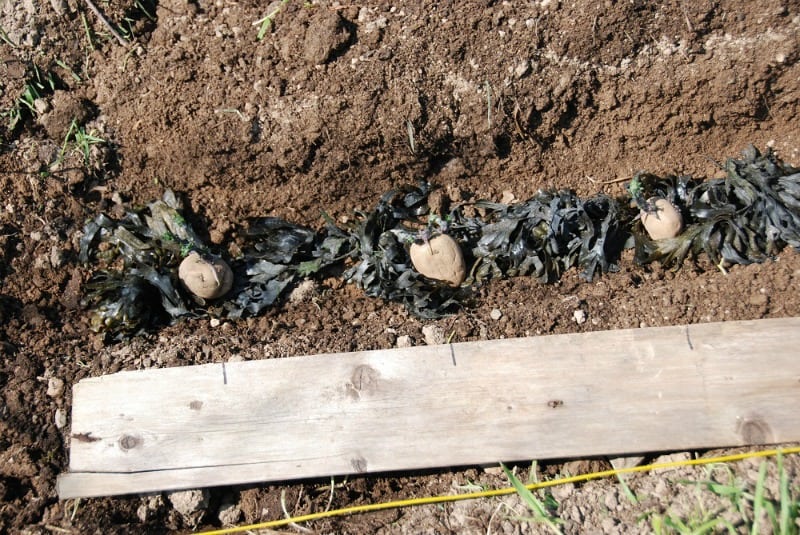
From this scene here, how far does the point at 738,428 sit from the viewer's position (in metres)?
2.54

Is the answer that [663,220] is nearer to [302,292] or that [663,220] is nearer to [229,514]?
[302,292]

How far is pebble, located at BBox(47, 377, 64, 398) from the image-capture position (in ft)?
9.41

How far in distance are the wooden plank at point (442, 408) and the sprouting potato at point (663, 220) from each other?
600mm

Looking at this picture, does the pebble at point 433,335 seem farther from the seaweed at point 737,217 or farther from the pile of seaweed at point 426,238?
the seaweed at point 737,217

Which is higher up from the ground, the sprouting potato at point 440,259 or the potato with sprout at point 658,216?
the sprouting potato at point 440,259

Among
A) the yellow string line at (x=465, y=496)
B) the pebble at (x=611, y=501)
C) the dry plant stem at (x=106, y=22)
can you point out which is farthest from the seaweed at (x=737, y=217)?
the dry plant stem at (x=106, y=22)

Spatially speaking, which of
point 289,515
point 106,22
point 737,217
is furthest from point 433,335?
point 106,22

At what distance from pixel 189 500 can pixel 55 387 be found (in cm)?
83

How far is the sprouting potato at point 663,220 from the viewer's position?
3.12 metres

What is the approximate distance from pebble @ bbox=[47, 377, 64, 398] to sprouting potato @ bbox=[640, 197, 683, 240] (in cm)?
283

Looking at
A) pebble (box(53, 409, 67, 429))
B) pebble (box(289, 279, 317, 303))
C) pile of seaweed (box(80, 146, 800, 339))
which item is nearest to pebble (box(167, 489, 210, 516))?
pebble (box(53, 409, 67, 429))

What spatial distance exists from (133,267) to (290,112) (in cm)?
111

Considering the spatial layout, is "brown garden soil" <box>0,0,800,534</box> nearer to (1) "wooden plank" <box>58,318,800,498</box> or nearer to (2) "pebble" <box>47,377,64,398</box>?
(2) "pebble" <box>47,377,64,398</box>

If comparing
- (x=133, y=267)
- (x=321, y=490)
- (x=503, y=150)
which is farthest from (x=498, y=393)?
(x=133, y=267)
